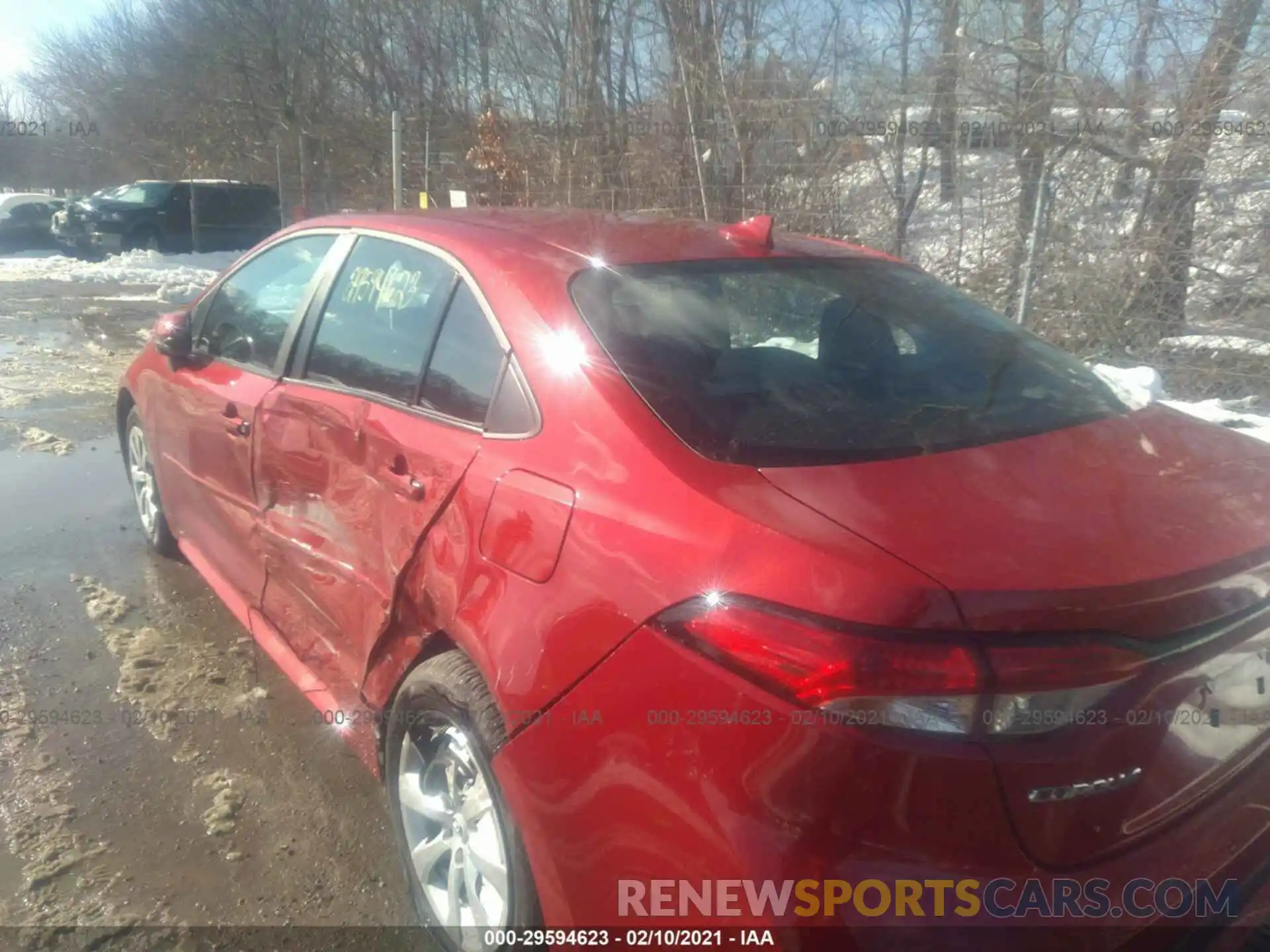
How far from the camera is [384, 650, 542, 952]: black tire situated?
2.01 metres

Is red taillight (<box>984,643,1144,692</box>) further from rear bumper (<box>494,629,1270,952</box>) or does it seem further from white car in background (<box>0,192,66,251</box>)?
white car in background (<box>0,192,66,251</box>)

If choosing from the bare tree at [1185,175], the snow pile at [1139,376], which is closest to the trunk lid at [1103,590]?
the snow pile at [1139,376]

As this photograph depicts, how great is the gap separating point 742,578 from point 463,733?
2.84ft

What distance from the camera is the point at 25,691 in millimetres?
3555

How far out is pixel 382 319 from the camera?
2.89 metres

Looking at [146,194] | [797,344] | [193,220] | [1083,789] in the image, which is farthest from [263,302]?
[146,194]

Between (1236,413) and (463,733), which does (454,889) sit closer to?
(463,733)

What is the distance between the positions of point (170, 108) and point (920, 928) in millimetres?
33995

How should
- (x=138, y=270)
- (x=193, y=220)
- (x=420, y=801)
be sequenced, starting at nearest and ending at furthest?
(x=420, y=801) → (x=138, y=270) → (x=193, y=220)

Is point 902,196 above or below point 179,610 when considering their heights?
above

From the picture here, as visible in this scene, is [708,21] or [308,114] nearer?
[708,21]

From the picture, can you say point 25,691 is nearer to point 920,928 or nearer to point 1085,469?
point 920,928

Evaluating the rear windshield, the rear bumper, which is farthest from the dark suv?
the rear bumper

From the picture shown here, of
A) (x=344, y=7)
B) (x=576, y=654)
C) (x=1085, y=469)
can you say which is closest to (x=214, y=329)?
(x=576, y=654)
